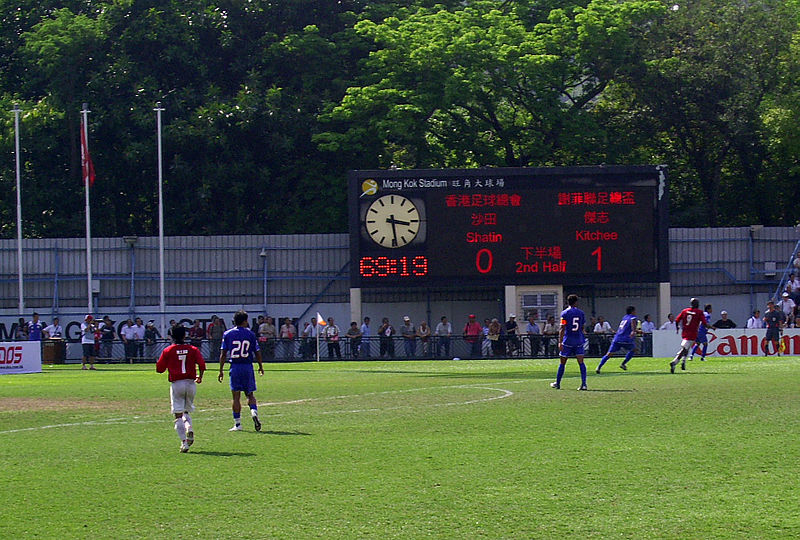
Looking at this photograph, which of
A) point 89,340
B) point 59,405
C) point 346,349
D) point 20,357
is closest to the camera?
point 59,405

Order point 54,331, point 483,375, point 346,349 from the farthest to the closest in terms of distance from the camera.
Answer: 1. point 54,331
2. point 346,349
3. point 483,375

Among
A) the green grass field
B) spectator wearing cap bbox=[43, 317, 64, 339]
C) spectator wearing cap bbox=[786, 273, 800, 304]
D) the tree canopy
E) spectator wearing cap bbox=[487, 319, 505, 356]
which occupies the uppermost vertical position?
the tree canopy

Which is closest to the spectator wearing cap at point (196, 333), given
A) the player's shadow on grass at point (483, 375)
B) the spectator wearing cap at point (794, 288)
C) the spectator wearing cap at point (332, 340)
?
the spectator wearing cap at point (332, 340)

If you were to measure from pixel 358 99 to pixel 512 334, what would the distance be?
14314 mm

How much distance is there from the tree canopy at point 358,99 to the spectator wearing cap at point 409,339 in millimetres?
10241

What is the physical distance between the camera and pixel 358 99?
49562mm

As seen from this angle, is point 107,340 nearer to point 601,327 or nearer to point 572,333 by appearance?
point 601,327

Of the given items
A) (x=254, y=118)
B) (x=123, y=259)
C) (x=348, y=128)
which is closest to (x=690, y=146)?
(x=348, y=128)

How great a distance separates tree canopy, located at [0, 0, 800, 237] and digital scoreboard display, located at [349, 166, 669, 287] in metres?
9.53

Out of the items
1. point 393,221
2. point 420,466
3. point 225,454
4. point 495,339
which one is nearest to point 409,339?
point 495,339

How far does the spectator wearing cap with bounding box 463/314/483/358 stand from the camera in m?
41.1

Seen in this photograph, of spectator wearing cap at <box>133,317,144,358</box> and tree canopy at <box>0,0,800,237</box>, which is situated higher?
tree canopy at <box>0,0,800,237</box>

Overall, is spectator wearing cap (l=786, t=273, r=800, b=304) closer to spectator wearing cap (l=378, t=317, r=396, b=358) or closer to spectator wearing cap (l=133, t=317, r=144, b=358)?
spectator wearing cap (l=378, t=317, r=396, b=358)

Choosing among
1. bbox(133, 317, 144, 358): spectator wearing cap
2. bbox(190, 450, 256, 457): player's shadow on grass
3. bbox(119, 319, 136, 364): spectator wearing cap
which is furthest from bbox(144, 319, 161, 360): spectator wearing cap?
bbox(190, 450, 256, 457): player's shadow on grass
